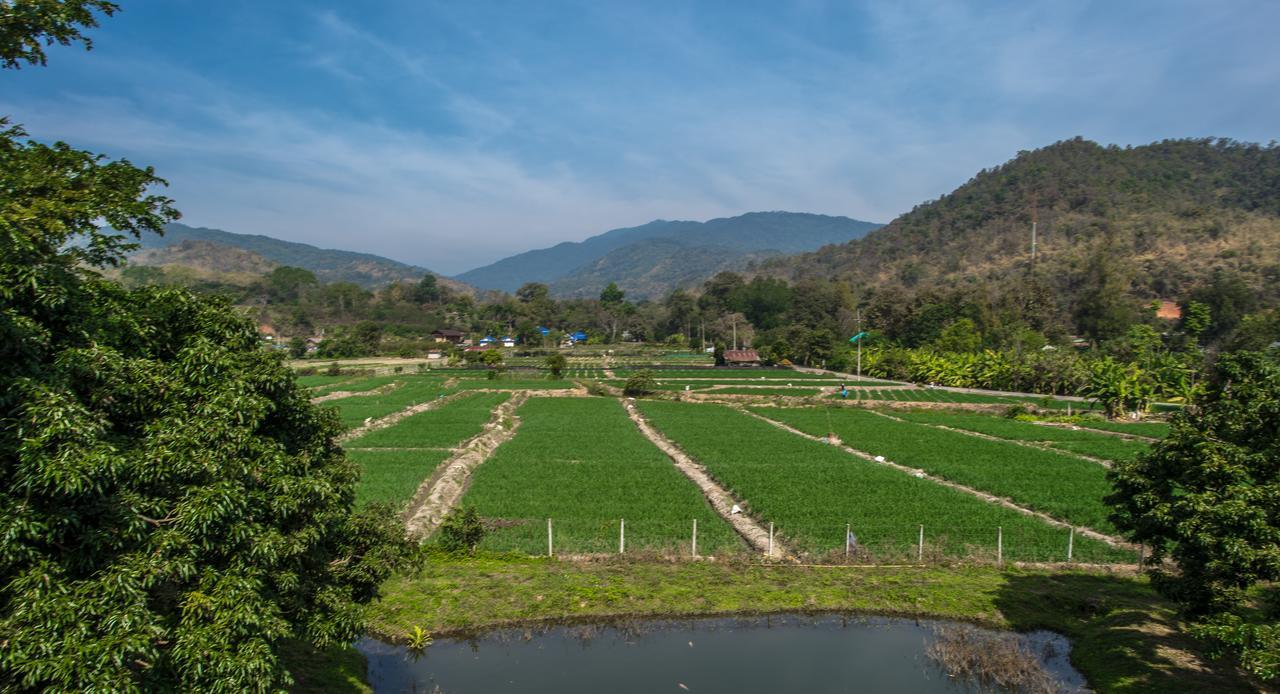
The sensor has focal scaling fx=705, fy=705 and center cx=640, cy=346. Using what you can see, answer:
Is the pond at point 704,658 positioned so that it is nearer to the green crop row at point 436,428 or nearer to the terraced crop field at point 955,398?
the green crop row at point 436,428

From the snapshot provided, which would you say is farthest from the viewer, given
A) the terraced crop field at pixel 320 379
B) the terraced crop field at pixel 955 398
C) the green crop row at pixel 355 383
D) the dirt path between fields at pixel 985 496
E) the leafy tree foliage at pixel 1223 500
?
the terraced crop field at pixel 320 379

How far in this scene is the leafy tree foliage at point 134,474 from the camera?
6449mm

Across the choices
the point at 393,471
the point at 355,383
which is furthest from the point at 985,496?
the point at 355,383

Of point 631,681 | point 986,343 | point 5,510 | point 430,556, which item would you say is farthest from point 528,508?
point 986,343

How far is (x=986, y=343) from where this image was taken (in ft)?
282

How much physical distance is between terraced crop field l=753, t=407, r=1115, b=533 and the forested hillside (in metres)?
64.1

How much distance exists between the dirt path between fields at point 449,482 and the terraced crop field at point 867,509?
975 cm

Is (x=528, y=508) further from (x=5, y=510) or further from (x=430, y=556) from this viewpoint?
(x=5, y=510)

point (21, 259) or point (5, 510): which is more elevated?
point (21, 259)

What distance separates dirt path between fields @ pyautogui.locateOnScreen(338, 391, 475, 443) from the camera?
123 feet

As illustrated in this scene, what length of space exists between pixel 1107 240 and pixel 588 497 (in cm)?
12723

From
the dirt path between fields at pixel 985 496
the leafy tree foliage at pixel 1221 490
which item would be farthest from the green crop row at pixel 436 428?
the leafy tree foliage at pixel 1221 490

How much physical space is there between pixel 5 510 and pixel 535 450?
26.9 metres

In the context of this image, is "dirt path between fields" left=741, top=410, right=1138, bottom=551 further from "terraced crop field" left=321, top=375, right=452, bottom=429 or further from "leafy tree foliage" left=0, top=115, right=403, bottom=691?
"terraced crop field" left=321, top=375, right=452, bottom=429
